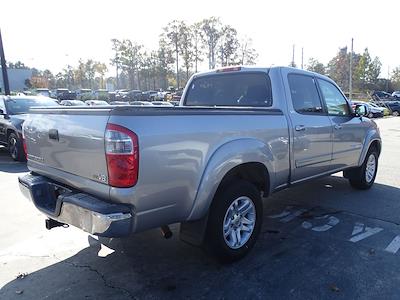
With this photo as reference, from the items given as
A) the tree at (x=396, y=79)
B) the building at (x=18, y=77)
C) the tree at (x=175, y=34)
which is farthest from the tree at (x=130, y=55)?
the tree at (x=396, y=79)

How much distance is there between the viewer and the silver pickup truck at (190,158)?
2828 mm

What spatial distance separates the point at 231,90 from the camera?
4.86 metres

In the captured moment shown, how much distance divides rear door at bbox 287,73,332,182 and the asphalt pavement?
75 cm

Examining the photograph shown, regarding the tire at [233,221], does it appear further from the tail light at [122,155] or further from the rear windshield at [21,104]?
the rear windshield at [21,104]

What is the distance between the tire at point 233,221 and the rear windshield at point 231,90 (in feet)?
4.03

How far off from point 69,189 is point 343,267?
271 cm

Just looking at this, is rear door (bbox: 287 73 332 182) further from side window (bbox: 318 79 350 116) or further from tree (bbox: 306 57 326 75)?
tree (bbox: 306 57 326 75)

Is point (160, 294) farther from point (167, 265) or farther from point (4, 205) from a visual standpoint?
point (4, 205)

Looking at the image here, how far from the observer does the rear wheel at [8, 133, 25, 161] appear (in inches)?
364

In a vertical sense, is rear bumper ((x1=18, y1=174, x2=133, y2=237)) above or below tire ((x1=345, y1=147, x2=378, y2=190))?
above

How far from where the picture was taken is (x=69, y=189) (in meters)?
3.38

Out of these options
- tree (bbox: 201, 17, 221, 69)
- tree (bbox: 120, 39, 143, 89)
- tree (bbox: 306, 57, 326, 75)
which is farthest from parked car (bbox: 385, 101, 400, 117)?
tree (bbox: 306, 57, 326, 75)

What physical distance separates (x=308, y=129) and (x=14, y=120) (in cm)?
764

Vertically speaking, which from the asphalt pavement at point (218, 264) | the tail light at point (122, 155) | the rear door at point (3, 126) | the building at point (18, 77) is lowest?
the asphalt pavement at point (218, 264)
